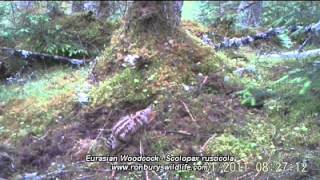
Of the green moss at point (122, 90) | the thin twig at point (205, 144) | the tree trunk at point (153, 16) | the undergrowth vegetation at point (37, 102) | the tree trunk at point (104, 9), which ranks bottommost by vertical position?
the undergrowth vegetation at point (37, 102)

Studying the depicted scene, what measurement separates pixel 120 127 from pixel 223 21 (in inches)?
192

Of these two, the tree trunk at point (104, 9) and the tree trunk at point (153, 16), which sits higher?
the tree trunk at point (153, 16)

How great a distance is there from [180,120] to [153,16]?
1.47m

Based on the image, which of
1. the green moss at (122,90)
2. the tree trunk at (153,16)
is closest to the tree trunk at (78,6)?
the tree trunk at (153,16)

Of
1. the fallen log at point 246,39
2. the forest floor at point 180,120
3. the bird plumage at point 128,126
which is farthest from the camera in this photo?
the fallen log at point 246,39

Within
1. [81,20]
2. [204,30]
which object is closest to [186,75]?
[204,30]

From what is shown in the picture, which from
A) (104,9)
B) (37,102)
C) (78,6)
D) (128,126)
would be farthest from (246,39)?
(78,6)

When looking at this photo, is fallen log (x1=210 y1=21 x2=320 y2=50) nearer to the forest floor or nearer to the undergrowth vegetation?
the forest floor

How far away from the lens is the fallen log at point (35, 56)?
26.9 feet

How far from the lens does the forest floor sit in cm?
483

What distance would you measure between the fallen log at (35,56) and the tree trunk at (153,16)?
7.33ft

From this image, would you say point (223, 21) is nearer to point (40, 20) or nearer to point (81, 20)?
point (81, 20)

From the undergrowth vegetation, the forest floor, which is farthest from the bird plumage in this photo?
the undergrowth vegetation

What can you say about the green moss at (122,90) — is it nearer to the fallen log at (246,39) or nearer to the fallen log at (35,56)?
the fallen log at (35,56)
